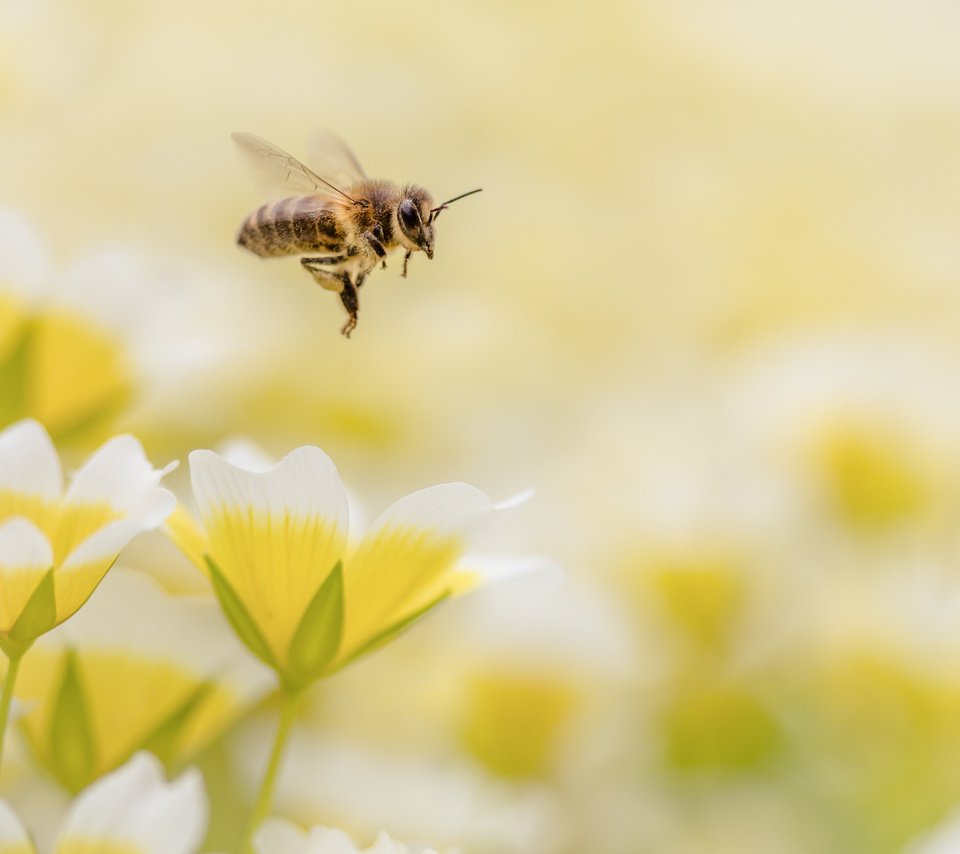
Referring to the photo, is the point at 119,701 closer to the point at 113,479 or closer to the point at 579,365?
the point at 113,479

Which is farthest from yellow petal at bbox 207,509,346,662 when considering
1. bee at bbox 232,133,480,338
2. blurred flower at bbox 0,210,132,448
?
bee at bbox 232,133,480,338

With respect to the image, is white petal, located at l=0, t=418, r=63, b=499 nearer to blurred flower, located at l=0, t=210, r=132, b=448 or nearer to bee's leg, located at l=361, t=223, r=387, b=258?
blurred flower, located at l=0, t=210, r=132, b=448

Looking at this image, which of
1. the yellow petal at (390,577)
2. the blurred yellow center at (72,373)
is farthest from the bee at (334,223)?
the yellow petal at (390,577)

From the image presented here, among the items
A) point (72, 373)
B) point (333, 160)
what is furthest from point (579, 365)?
point (72, 373)

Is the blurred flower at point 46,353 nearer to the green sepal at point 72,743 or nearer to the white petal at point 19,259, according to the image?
the white petal at point 19,259

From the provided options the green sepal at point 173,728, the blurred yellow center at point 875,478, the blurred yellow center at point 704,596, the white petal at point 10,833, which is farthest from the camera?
the blurred yellow center at point 875,478

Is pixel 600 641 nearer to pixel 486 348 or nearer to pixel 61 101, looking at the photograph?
pixel 486 348
